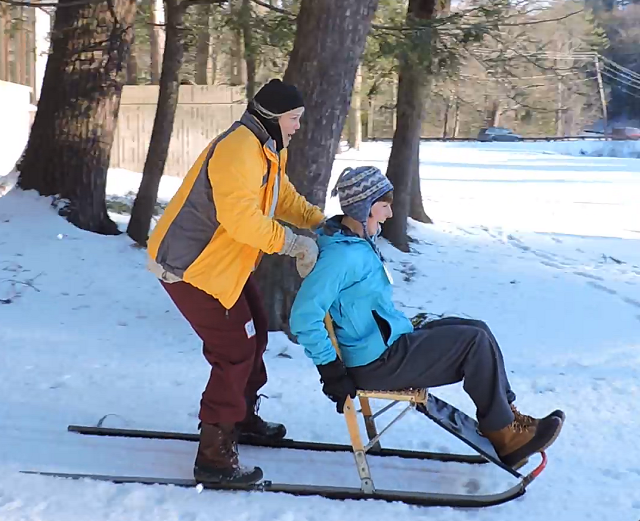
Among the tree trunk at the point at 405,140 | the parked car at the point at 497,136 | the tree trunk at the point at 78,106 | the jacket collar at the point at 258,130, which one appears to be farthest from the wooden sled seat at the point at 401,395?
the parked car at the point at 497,136

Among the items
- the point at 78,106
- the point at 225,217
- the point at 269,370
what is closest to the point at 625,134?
the point at 78,106

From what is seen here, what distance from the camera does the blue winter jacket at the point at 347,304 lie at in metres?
3.51

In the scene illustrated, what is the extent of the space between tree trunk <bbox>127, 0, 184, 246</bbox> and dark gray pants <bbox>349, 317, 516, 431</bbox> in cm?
582

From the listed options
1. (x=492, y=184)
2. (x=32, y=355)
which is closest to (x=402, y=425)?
(x=32, y=355)

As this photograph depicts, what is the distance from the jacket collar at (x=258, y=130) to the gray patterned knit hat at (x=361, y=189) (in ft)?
1.22

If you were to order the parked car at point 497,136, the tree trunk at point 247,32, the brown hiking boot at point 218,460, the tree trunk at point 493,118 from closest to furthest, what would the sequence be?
the brown hiking boot at point 218,460 → the tree trunk at point 247,32 → the parked car at point 497,136 → the tree trunk at point 493,118

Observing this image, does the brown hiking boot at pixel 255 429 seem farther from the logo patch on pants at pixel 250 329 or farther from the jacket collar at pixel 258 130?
the jacket collar at pixel 258 130

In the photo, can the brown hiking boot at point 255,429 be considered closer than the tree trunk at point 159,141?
Yes

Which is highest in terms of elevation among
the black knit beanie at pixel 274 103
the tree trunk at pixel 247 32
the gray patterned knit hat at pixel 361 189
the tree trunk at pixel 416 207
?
the tree trunk at pixel 247 32

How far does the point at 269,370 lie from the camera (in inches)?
220

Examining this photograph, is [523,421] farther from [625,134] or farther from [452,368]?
[625,134]

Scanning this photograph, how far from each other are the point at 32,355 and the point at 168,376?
1032 millimetres

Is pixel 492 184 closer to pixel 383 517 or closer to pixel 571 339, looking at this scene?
pixel 571 339

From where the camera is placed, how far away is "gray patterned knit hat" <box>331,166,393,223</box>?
3.67m
